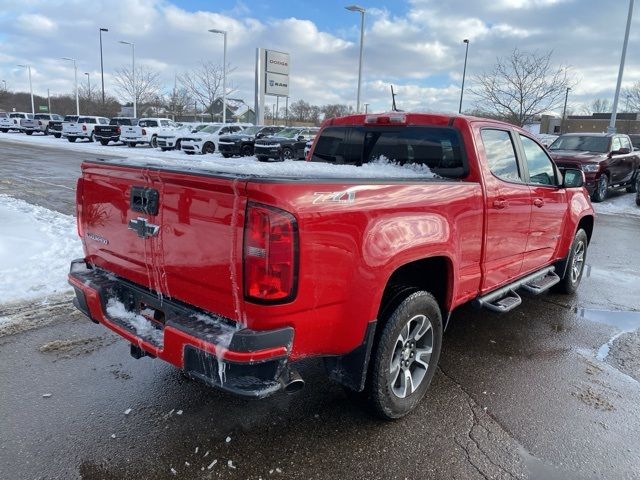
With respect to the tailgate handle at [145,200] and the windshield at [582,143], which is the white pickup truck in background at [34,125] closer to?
the windshield at [582,143]

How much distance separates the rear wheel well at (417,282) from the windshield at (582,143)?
1337cm

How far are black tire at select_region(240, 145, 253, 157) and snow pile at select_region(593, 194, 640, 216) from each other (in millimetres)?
16069

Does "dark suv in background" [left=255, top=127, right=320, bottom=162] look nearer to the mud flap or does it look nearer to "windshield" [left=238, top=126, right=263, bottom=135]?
"windshield" [left=238, top=126, right=263, bottom=135]

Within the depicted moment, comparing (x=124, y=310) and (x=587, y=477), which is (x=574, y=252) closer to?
(x=587, y=477)

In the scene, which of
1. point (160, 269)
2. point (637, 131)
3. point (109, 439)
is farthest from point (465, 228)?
point (637, 131)

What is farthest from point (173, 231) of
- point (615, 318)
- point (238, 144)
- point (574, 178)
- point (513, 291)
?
point (238, 144)

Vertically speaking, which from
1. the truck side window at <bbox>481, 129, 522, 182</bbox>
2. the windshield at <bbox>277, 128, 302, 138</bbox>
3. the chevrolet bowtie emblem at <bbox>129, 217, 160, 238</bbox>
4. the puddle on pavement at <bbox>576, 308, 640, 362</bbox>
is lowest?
the puddle on pavement at <bbox>576, 308, 640, 362</bbox>

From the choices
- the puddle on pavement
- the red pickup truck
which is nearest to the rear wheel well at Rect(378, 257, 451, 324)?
the red pickup truck

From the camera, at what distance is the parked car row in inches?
950

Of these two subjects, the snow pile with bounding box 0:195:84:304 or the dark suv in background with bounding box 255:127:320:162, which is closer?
the snow pile with bounding box 0:195:84:304

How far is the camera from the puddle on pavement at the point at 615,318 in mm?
4992

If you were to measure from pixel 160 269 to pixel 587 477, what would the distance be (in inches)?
105

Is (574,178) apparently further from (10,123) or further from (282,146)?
Answer: (10,123)

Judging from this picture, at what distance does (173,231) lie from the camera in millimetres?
2588
